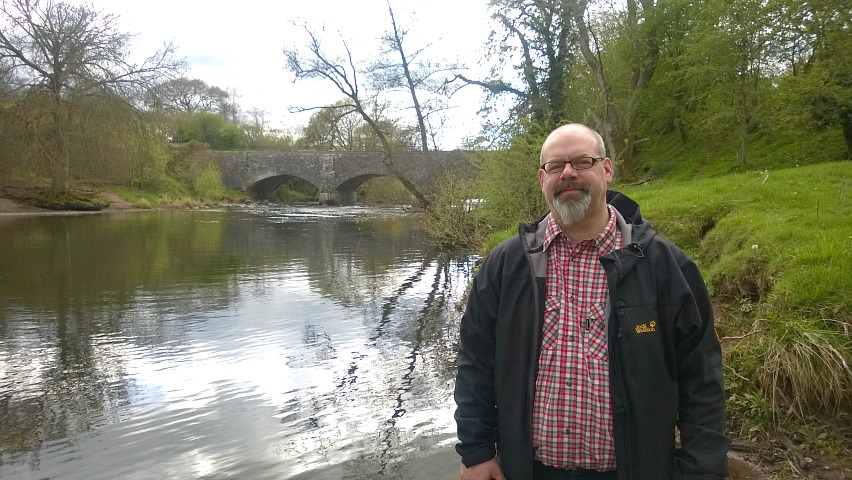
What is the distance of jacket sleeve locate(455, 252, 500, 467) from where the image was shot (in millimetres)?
2262

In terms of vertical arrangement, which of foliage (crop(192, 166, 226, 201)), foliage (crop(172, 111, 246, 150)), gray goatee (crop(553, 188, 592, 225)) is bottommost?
gray goatee (crop(553, 188, 592, 225))

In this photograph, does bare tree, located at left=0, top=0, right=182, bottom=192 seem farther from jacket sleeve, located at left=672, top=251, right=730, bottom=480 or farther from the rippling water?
jacket sleeve, located at left=672, top=251, right=730, bottom=480

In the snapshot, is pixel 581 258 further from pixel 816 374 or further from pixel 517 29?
pixel 517 29

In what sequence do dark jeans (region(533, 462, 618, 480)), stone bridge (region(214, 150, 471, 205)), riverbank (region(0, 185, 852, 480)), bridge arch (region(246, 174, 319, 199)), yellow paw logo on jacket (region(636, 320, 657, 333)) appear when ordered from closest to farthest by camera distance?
yellow paw logo on jacket (region(636, 320, 657, 333)), dark jeans (region(533, 462, 618, 480)), riverbank (region(0, 185, 852, 480)), stone bridge (region(214, 150, 471, 205)), bridge arch (region(246, 174, 319, 199))

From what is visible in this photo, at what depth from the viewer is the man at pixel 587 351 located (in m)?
2.05

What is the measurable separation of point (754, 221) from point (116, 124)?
31214 millimetres

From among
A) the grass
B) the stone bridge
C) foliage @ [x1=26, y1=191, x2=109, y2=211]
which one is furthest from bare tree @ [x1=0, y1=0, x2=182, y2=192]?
the grass

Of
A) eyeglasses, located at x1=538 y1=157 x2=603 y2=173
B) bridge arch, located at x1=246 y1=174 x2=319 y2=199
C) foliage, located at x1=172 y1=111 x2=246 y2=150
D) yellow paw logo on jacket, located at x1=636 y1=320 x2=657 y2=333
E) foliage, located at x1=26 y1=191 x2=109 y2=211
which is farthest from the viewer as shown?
foliage, located at x1=172 y1=111 x2=246 y2=150

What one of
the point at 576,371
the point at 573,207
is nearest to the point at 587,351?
the point at 576,371

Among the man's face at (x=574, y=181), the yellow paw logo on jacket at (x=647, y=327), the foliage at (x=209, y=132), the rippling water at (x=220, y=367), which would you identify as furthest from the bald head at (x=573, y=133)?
the foliage at (x=209, y=132)

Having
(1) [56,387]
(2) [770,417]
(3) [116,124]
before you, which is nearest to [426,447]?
(2) [770,417]

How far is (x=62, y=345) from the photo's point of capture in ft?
23.6

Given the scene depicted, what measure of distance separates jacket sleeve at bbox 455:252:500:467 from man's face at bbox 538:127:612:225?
32 centimetres

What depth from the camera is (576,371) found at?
2.13 metres
